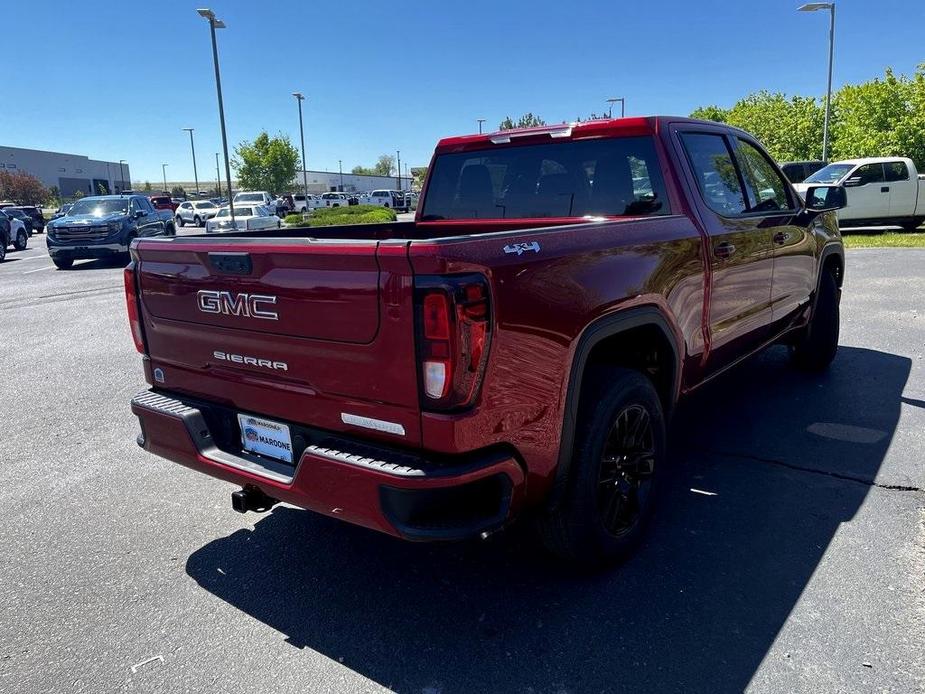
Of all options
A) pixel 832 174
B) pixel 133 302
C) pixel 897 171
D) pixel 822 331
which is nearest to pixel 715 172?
pixel 822 331

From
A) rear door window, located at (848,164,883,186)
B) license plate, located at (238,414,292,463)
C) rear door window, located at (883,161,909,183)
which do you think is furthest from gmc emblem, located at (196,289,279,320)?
rear door window, located at (883,161,909,183)

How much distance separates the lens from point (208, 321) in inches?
116

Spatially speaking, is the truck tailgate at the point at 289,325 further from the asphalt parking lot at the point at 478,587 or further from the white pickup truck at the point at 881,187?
the white pickup truck at the point at 881,187

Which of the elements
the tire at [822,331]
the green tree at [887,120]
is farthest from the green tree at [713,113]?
the tire at [822,331]

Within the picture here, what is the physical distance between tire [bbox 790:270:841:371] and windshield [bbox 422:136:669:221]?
2797 mm

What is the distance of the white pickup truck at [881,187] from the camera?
1758 cm

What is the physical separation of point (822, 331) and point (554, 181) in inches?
126

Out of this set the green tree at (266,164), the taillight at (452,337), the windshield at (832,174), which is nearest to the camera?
the taillight at (452,337)

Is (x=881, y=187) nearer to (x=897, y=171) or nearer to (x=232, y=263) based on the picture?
(x=897, y=171)

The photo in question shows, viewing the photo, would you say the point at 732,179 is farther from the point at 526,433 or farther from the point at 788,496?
the point at 526,433

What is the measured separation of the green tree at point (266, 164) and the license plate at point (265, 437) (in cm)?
6915

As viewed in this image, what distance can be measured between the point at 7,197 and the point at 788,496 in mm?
68780

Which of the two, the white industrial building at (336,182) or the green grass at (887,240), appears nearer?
the green grass at (887,240)

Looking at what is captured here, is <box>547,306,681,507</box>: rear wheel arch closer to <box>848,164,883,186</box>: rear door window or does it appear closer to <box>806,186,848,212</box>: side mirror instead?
<box>806,186,848,212</box>: side mirror
